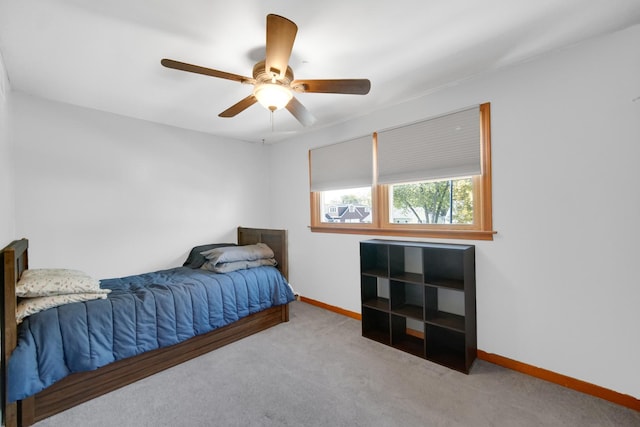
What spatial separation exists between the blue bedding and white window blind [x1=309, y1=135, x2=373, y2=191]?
1296 mm

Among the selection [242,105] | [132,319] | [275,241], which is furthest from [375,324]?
[242,105]

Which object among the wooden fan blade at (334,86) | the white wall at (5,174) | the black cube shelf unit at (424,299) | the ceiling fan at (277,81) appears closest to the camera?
the ceiling fan at (277,81)

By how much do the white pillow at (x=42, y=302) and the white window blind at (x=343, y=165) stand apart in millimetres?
2513

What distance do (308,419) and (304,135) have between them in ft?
10.3

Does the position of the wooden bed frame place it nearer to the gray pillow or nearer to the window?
the gray pillow

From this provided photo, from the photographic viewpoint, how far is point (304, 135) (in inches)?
150

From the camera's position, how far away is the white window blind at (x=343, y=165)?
3.11 m

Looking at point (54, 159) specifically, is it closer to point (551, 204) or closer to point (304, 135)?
point (304, 135)

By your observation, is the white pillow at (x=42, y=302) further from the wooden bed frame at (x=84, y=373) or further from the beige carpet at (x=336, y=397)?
the beige carpet at (x=336, y=397)

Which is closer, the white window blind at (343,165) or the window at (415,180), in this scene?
the window at (415,180)

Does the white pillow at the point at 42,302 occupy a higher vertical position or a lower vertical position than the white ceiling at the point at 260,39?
lower

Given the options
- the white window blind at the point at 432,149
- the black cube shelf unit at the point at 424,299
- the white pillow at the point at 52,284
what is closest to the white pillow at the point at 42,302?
the white pillow at the point at 52,284

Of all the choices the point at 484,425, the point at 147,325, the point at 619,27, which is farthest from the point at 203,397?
the point at 619,27

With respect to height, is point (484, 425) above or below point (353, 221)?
below
